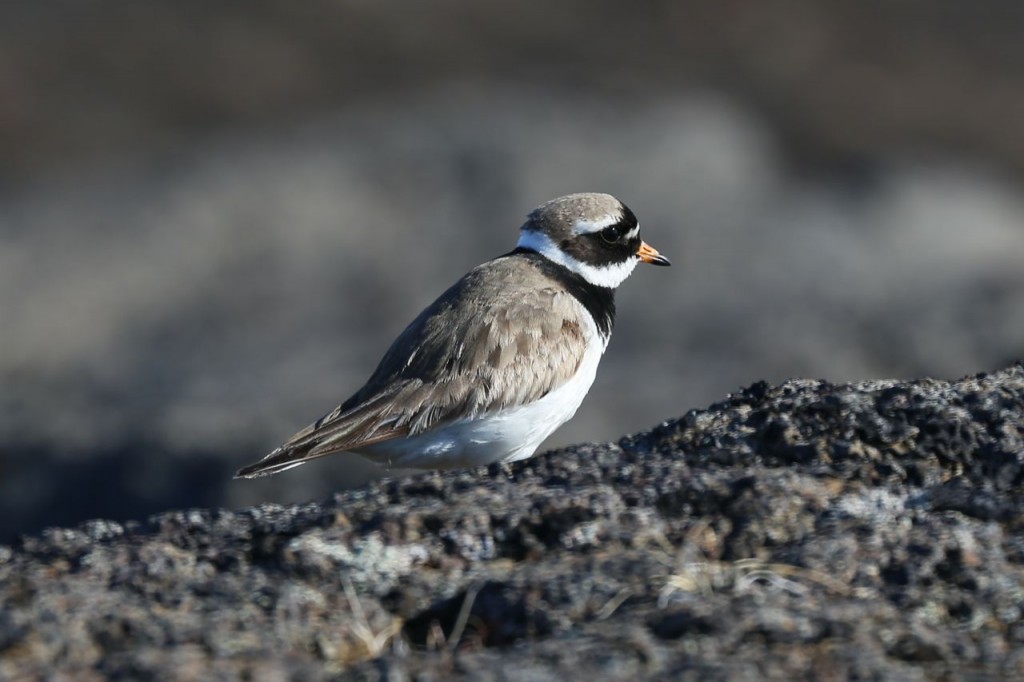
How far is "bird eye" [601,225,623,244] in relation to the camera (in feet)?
28.6

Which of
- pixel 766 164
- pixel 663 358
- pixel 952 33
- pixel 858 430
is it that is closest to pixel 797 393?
pixel 858 430

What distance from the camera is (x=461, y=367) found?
7.33 m

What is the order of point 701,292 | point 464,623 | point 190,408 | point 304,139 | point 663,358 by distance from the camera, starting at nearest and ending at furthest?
point 464,623
point 190,408
point 663,358
point 701,292
point 304,139

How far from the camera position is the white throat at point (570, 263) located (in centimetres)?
861

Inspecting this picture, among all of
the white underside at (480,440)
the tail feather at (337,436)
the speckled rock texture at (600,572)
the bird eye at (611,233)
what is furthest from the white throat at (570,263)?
the speckled rock texture at (600,572)

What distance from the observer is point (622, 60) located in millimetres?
17453

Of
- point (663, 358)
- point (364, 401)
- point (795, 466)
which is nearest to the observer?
point (795, 466)

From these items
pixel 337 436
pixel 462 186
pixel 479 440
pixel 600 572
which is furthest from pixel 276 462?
pixel 462 186

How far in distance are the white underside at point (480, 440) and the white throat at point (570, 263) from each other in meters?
1.31

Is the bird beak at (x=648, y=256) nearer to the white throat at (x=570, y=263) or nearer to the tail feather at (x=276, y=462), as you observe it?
the white throat at (x=570, y=263)

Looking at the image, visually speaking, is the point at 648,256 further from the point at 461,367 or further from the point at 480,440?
the point at 480,440

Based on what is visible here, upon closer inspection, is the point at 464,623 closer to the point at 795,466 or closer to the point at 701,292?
the point at 795,466

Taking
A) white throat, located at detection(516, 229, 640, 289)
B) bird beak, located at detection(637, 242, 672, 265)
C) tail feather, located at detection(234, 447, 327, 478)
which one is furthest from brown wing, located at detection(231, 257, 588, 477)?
bird beak, located at detection(637, 242, 672, 265)

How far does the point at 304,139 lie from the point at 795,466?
1271 cm
